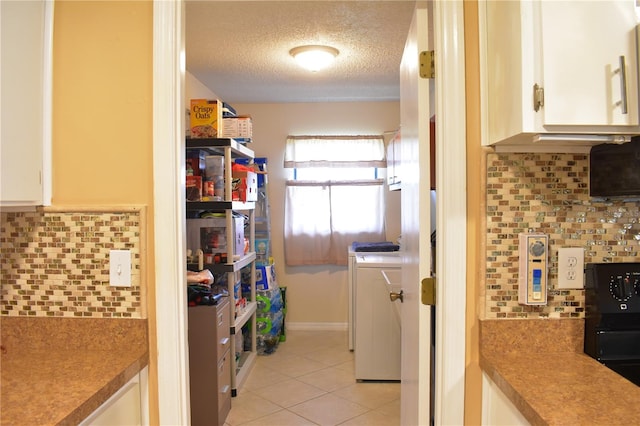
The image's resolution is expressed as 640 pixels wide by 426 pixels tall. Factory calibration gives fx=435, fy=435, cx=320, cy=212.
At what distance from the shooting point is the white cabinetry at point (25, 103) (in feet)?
3.80

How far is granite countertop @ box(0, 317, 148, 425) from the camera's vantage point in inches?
37.4

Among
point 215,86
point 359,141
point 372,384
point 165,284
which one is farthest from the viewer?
point 359,141

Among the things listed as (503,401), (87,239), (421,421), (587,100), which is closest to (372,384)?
(421,421)

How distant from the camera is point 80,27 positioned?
4.39 feet

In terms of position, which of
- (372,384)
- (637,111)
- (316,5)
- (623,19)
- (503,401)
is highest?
(316,5)

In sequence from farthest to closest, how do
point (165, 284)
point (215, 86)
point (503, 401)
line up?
point (215, 86) < point (165, 284) < point (503, 401)

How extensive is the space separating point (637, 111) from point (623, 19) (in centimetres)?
21

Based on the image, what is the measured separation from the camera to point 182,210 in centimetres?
Result: 132

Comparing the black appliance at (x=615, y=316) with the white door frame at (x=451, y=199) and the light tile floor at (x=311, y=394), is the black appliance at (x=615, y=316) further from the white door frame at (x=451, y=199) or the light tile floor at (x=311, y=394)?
the light tile floor at (x=311, y=394)

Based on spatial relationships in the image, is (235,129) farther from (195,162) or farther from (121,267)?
(121,267)

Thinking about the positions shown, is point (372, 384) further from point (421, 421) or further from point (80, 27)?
point (80, 27)

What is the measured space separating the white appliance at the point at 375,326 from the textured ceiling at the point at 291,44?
1582 millimetres

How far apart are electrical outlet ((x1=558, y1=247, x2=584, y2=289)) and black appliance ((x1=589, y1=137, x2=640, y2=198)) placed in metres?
0.17

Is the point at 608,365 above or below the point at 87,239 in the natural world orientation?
below
